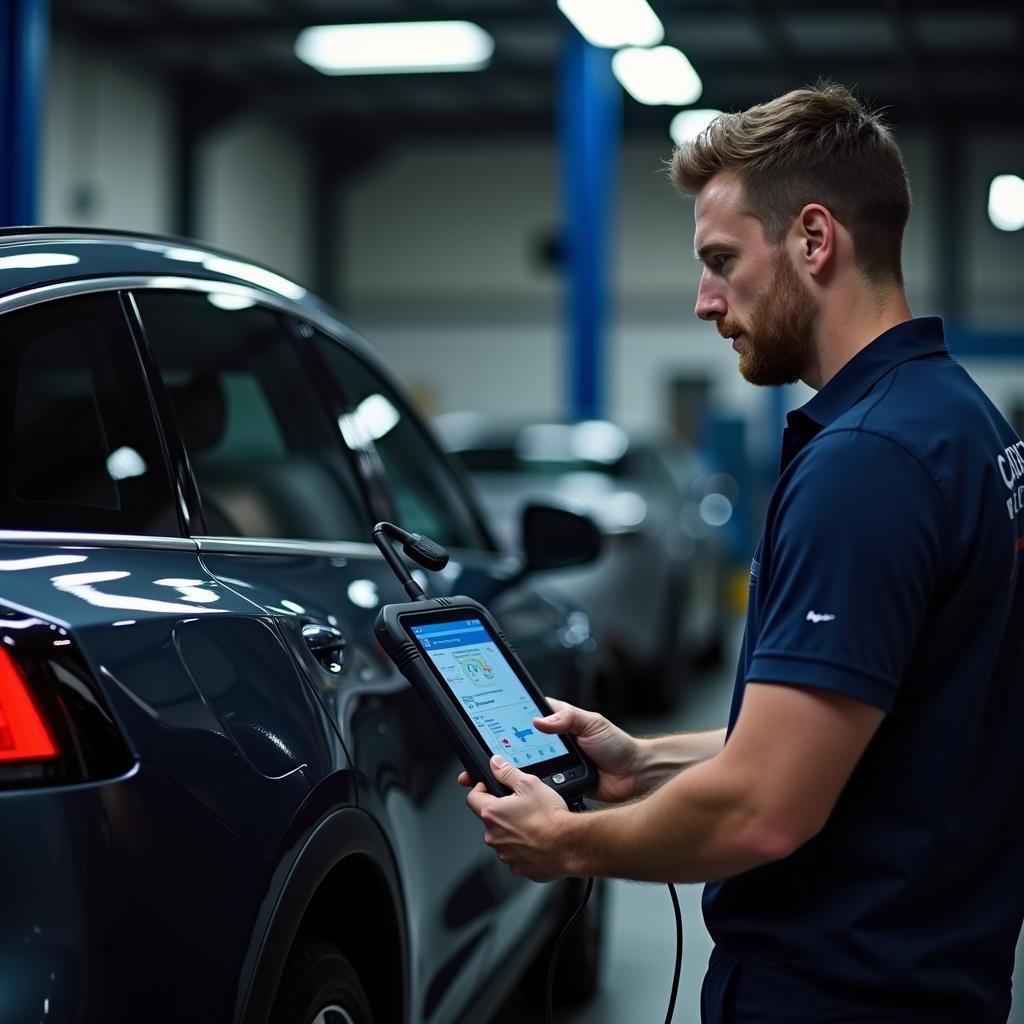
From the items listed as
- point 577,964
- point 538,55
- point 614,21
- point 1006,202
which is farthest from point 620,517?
point 1006,202

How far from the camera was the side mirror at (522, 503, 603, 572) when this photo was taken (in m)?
3.48

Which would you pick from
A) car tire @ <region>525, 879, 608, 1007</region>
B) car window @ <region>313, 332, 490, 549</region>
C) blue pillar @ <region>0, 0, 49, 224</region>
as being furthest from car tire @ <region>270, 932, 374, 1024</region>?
blue pillar @ <region>0, 0, 49, 224</region>

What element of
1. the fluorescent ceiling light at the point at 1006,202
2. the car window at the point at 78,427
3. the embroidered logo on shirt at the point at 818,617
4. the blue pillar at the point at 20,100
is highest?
the fluorescent ceiling light at the point at 1006,202

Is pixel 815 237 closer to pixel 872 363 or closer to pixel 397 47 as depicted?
pixel 872 363

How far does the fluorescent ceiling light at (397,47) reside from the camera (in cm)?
1670

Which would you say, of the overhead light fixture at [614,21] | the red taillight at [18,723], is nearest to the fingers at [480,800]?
the red taillight at [18,723]

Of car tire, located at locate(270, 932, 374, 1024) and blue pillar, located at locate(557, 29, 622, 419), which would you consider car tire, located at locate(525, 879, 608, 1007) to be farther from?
blue pillar, located at locate(557, 29, 622, 419)

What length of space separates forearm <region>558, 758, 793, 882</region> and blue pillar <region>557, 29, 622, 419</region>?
38.4ft

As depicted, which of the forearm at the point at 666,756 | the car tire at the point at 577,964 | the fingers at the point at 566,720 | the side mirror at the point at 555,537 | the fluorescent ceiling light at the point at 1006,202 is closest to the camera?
the fingers at the point at 566,720

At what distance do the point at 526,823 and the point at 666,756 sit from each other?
0.42 metres

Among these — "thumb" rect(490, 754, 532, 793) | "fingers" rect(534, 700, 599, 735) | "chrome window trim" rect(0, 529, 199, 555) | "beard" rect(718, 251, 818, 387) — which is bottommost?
"thumb" rect(490, 754, 532, 793)

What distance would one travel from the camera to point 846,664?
4.86ft

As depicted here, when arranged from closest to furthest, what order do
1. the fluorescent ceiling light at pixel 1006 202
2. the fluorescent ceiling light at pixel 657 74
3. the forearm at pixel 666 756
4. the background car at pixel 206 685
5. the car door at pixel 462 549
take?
the background car at pixel 206 685
the forearm at pixel 666 756
the car door at pixel 462 549
the fluorescent ceiling light at pixel 657 74
the fluorescent ceiling light at pixel 1006 202

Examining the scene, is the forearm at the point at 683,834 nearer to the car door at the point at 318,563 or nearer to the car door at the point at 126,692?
the car door at the point at 126,692
